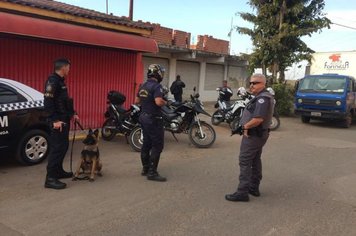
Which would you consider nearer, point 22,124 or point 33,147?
point 22,124

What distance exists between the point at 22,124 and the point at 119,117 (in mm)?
2785

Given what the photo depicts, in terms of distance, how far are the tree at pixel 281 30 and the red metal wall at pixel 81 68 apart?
9.16 meters

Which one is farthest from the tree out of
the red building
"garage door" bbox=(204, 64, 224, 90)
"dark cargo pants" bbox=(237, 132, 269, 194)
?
"dark cargo pants" bbox=(237, 132, 269, 194)

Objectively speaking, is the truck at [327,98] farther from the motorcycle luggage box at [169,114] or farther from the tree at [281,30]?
the motorcycle luggage box at [169,114]

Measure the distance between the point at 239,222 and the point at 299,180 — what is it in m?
2.48

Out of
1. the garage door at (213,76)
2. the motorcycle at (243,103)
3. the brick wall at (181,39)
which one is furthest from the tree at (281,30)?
the motorcycle at (243,103)

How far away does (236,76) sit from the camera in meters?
27.8

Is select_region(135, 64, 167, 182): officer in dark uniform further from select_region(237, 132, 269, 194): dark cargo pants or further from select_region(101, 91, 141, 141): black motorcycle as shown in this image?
select_region(101, 91, 141, 141): black motorcycle

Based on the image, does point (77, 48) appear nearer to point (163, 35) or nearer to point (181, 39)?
point (163, 35)

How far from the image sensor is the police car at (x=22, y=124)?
6.62 meters

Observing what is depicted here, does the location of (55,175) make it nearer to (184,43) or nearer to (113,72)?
(113,72)

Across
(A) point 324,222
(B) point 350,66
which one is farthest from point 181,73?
(A) point 324,222

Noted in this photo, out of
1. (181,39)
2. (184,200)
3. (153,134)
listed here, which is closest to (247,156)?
(184,200)

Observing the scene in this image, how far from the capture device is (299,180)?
681cm
